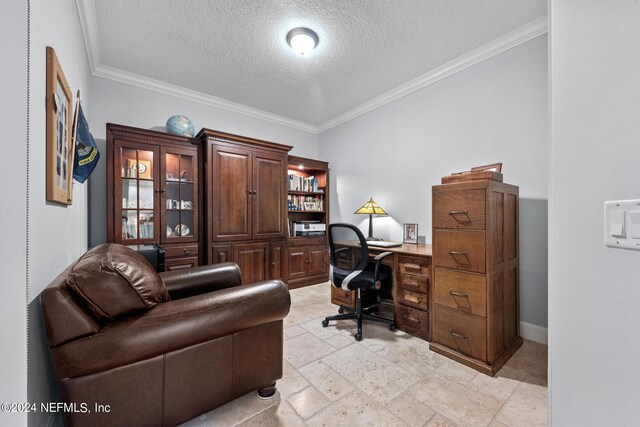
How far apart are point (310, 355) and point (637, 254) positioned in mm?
1899

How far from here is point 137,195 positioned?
107 inches

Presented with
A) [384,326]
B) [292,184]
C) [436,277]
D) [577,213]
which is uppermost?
[292,184]

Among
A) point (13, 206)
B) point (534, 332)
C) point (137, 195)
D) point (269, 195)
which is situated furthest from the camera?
point (269, 195)

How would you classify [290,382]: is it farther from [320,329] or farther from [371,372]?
[320,329]

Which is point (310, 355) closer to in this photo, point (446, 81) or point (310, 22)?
point (310, 22)

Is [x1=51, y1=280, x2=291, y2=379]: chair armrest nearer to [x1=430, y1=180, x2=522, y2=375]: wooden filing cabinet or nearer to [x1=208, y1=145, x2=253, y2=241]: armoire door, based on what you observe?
[x1=430, y1=180, x2=522, y2=375]: wooden filing cabinet

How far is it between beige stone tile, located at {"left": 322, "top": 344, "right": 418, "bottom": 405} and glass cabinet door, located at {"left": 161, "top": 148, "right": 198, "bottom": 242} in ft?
7.24

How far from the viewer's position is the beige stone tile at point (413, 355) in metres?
1.79

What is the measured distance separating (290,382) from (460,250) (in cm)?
154

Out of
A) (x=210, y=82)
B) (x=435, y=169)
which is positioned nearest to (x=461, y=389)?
(x=435, y=169)

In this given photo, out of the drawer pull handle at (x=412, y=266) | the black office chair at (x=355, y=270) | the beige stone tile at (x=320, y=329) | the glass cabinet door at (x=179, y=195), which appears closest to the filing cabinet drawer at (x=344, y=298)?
the black office chair at (x=355, y=270)

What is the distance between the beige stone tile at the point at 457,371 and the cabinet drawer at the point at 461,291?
40 centimetres

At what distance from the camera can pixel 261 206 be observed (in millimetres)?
3420

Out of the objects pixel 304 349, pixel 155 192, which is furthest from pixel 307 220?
pixel 304 349
